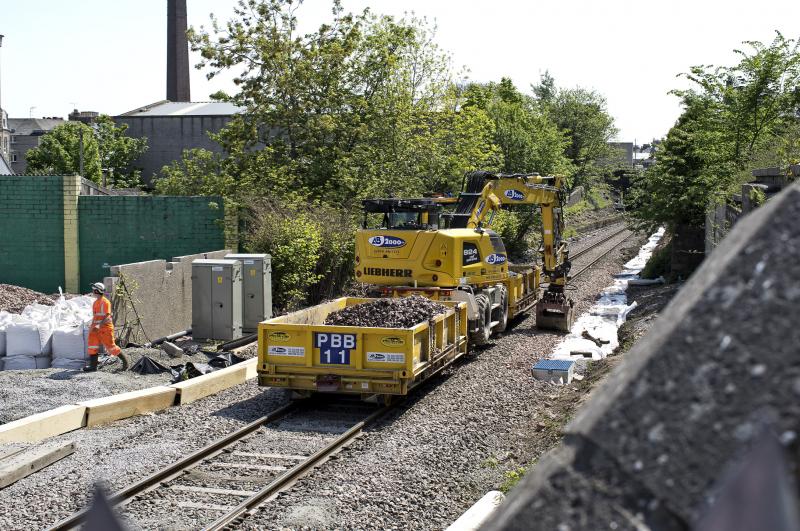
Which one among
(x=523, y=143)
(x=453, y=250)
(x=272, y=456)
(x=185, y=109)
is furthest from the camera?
(x=185, y=109)

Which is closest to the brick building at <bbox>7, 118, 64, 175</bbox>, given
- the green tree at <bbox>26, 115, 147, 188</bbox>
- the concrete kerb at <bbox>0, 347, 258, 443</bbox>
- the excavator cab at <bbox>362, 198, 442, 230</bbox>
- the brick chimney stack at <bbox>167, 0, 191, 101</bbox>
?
the green tree at <bbox>26, 115, 147, 188</bbox>

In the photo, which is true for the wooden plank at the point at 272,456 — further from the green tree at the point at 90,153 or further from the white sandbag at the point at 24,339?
the green tree at the point at 90,153

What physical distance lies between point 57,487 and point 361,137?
20702 millimetres

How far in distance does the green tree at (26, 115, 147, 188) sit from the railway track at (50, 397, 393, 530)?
56.7 meters

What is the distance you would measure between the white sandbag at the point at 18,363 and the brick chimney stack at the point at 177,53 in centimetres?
5533

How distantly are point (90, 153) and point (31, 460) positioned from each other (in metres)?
62.1

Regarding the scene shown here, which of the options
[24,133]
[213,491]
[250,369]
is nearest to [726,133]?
[250,369]

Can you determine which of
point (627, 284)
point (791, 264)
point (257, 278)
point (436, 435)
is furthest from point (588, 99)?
point (791, 264)

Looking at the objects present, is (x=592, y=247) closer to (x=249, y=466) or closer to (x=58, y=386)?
(x=58, y=386)

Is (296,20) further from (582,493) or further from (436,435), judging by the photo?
(582,493)

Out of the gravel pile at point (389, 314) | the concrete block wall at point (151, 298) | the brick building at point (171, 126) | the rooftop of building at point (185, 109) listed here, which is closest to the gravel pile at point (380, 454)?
the gravel pile at point (389, 314)

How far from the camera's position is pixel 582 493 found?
1658mm

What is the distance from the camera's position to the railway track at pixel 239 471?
840 cm

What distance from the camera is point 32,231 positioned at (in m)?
23.7
